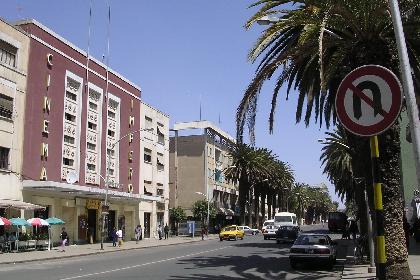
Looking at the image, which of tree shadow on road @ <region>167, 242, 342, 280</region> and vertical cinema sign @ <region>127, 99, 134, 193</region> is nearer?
tree shadow on road @ <region>167, 242, 342, 280</region>

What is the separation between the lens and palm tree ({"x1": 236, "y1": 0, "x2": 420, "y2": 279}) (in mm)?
12953

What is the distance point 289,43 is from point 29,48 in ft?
88.1

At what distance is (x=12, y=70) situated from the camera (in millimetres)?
38344

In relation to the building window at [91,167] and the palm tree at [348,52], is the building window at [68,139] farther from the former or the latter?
the palm tree at [348,52]

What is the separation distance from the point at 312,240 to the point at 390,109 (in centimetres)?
1852

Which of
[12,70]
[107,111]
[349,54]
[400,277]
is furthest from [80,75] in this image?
[400,277]

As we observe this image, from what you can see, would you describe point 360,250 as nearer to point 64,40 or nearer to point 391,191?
point 391,191

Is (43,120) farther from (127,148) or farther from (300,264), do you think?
(300,264)

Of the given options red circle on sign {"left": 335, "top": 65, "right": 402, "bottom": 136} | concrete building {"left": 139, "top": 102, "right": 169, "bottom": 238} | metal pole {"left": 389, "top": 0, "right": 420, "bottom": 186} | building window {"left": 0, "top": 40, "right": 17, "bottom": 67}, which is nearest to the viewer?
red circle on sign {"left": 335, "top": 65, "right": 402, "bottom": 136}

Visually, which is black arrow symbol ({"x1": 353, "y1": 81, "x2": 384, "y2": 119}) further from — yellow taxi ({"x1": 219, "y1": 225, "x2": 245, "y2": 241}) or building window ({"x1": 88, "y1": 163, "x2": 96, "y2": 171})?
yellow taxi ({"x1": 219, "y1": 225, "x2": 245, "y2": 241})

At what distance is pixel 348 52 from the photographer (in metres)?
14.6

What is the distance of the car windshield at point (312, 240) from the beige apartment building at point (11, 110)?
21778mm

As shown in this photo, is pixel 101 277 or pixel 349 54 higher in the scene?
pixel 349 54

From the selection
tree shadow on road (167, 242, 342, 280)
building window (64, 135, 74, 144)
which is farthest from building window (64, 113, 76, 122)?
tree shadow on road (167, 242, 342, 280)
